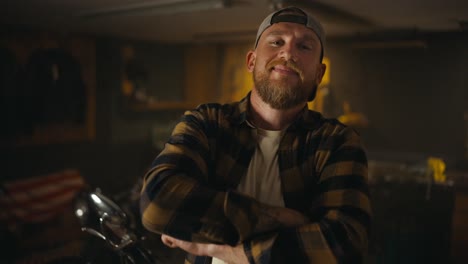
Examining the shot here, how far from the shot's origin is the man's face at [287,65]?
916mm

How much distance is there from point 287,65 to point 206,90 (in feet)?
8.72

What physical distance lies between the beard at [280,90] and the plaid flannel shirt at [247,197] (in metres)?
0.07

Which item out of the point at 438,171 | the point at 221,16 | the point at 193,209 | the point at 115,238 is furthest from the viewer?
the point at 221,16

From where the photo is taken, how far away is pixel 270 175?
934 millimetres

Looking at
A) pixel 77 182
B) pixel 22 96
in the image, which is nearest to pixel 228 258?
pixel 77 182

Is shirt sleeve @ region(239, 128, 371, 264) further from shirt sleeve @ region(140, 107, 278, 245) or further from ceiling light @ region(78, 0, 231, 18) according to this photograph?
ceiling light @ region(78, 0, 231, 18)

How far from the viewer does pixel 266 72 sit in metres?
0.94

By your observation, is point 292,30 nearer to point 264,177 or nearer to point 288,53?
point 288,53

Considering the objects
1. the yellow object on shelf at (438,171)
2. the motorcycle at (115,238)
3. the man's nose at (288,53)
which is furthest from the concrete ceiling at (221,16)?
the motorcycle at (115,238)

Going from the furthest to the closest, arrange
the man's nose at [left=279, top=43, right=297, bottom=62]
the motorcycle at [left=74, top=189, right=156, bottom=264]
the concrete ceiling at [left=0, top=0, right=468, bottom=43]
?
1. the concrete ceiling at [left=0, top=0, right=468, bottom=43]
2. the motorcycle at [left=74, top=189, right=156, bottom=264]
3. the man's nose at [left=279, top=43, right=297, bottom=62]

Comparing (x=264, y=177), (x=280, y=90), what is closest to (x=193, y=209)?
(x=264, y=177)

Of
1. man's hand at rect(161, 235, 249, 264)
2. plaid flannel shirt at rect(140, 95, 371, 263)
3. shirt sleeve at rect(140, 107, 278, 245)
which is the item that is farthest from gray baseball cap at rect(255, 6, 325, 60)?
man's hand at rect(161, 235, 249, 264)

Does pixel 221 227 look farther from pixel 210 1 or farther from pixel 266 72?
pixel 210 1

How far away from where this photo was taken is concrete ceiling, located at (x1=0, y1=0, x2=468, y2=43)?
1.83m
